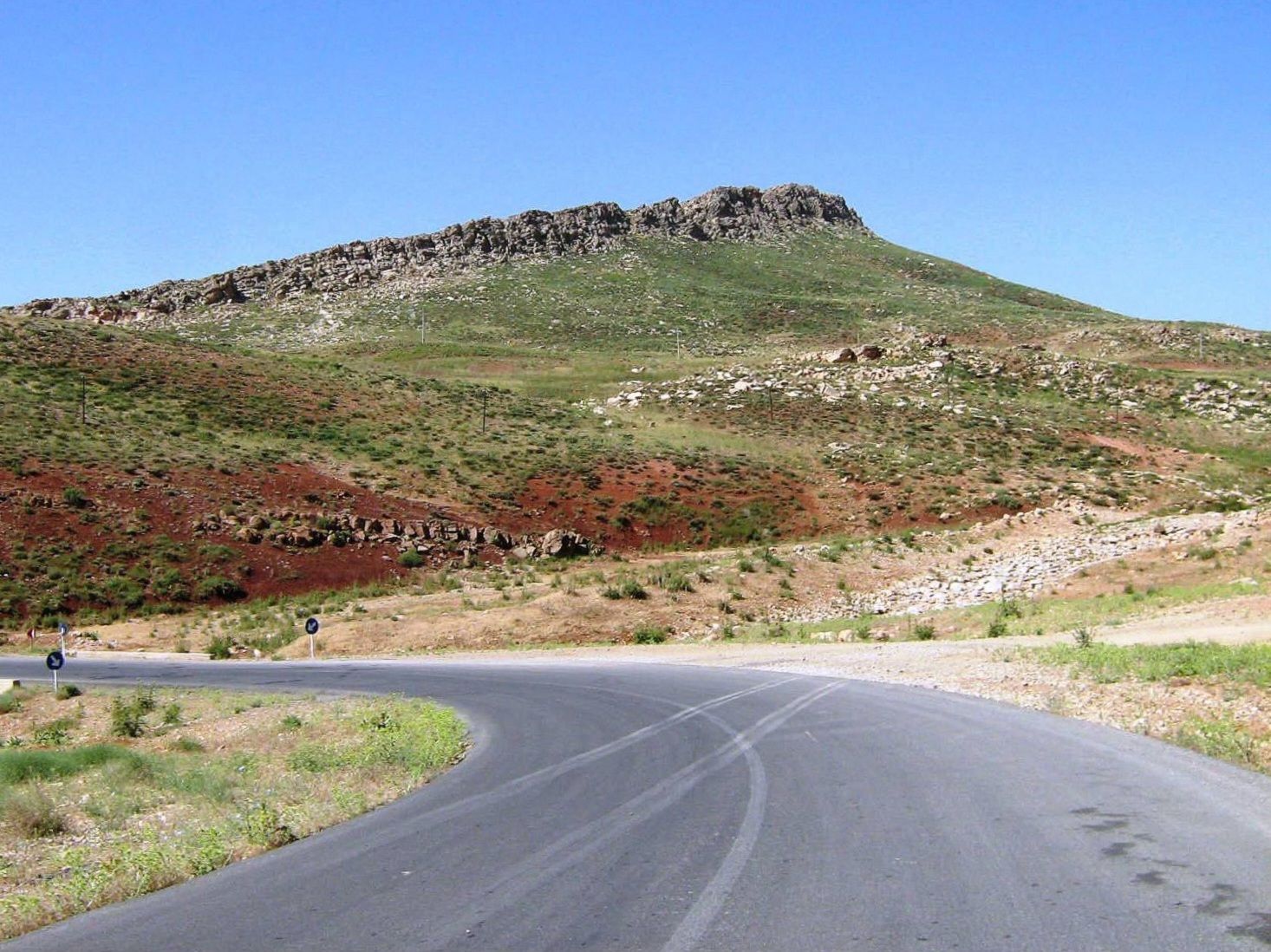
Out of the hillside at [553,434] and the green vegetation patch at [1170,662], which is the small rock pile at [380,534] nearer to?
the hillside at [553,434]

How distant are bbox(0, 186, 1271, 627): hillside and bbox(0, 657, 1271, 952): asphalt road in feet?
122

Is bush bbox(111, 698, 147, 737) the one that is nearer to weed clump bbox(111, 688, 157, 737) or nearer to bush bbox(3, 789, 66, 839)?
weed clump bbox(111, 688, 157, 737)

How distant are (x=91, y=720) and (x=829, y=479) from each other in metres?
44.5

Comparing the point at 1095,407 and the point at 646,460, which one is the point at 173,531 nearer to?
the point at 646,460

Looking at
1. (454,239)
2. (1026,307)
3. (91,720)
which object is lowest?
(91,720)

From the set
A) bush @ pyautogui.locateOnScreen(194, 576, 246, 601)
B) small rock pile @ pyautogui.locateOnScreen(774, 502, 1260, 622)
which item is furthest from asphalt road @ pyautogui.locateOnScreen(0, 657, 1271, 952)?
bush @ pyautogui.locateOnScreen(194, 576, 246, 601)

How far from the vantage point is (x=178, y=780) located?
1394 cm

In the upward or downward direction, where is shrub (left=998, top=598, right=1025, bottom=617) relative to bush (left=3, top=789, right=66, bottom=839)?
downward

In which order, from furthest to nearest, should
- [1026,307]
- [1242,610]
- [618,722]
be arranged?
1. [1026,307]
2. [1242,610]
3. [618,722]

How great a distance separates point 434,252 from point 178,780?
14062 centimetres

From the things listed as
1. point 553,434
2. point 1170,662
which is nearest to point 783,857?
point 1170,662

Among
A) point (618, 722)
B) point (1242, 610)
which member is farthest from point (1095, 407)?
point (618, 722)

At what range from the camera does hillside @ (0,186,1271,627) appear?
156 ft

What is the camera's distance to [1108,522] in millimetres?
49094
